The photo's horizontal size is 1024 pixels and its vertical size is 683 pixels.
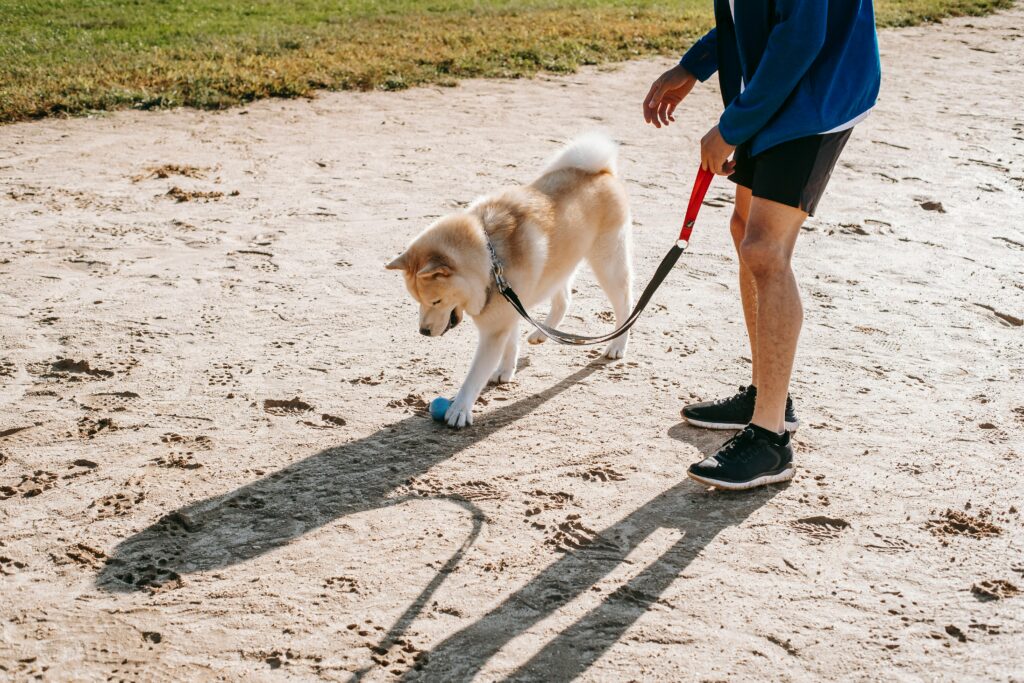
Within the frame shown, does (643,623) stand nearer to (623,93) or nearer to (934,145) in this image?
(934,145)

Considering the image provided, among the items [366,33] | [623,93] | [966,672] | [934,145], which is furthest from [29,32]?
[966,672]

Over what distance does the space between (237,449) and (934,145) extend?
6.71 metres

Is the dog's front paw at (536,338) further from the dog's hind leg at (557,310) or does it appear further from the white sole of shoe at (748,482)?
the white sole of shoe at (748,482)

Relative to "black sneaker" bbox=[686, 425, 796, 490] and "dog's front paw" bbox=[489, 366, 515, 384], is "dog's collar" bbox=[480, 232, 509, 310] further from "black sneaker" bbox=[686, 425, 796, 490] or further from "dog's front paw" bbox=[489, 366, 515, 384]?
"black sneaker" bbox=[686, 425, 796, 490]

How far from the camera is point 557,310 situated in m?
4.83

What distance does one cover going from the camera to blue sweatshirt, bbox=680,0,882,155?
2990 mm

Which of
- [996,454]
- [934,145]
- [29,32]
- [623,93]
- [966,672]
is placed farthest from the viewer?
[29,32]

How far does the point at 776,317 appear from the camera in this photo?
3361mm

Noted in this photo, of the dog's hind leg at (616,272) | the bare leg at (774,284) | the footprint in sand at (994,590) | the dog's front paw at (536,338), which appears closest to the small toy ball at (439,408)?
the dog's front paw at (536,338)

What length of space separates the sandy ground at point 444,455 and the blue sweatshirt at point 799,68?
1.30 m

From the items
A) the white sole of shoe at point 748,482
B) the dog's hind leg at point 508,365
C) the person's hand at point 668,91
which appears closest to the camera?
the white sole of shoe at point 748,482

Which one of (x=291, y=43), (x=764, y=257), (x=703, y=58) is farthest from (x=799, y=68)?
(x=291, y=43)

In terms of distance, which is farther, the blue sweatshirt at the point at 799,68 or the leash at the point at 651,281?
the leash at the point at 651,281

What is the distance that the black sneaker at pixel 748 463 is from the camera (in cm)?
350
